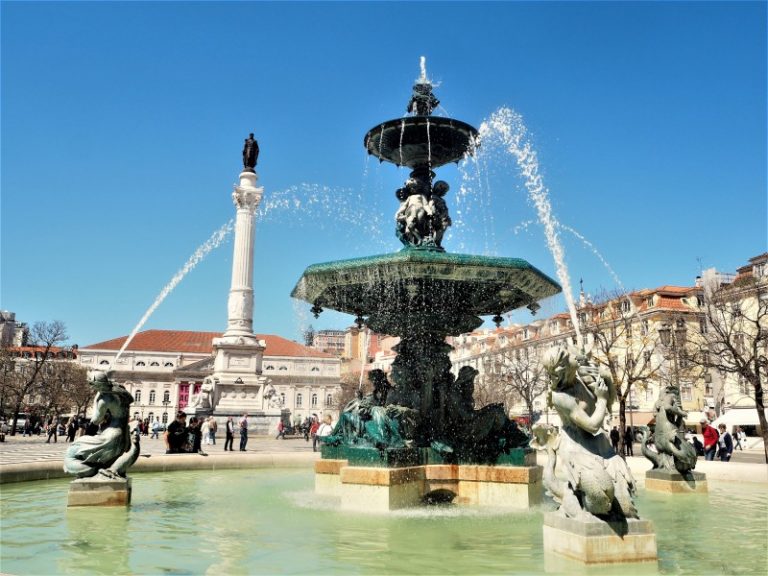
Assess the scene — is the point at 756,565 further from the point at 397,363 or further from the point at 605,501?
the point at 397,363

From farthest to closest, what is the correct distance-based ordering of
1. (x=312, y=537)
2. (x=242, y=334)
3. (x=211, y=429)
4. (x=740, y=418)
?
(x=242, y=334) < (x=740, y=418) < (x=211, y=429) < (x=312, y=537)

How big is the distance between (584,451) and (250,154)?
45323mm

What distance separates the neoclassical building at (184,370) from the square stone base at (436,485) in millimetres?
87343

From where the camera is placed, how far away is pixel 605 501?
4.69 m

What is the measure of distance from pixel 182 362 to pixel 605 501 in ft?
341

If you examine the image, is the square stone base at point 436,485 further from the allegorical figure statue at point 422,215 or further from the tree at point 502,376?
the tree at point 502,376

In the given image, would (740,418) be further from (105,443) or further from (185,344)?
(185,344)

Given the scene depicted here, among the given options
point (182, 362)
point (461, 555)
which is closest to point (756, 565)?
point (461, 555)

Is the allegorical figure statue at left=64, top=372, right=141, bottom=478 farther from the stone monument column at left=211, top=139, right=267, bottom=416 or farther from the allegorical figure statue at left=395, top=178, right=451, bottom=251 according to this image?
the stone monument column at left=211, top=139, right=267, bottom=416

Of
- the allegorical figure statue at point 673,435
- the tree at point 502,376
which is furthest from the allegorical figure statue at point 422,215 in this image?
the tree at point 502,376

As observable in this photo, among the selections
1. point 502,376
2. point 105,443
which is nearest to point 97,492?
point 105,443

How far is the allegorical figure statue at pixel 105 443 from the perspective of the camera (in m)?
7.73

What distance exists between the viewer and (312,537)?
6.11 metres

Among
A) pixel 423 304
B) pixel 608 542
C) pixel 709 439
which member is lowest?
pixel 608 542
